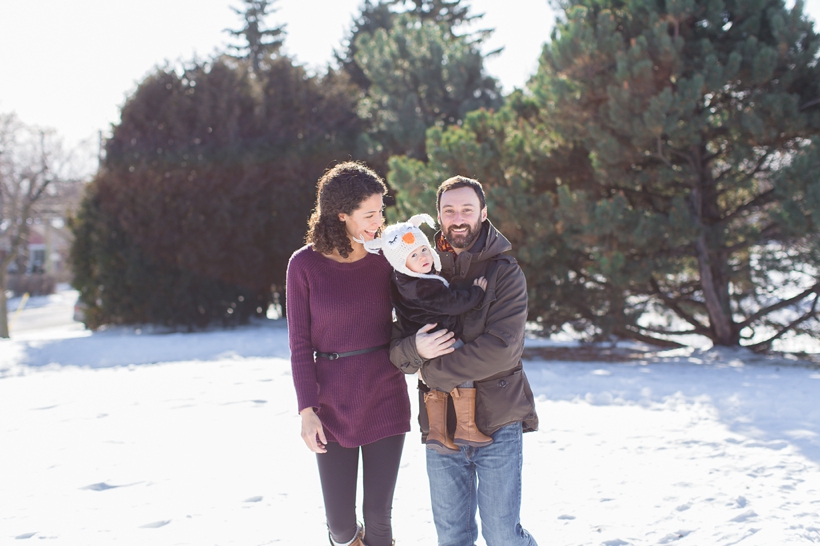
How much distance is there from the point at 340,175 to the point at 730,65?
6.81 meters

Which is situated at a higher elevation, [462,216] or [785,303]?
[462,216]

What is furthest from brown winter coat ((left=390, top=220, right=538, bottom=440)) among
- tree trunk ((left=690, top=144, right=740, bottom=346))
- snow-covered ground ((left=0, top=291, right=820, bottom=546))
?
tree trunk ((left=690, top=144, right=740, bottom=346))

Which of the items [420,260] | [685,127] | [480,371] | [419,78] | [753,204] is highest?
[419,78]

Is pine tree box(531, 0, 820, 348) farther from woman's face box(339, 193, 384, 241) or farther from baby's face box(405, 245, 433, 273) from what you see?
baby's face box(405, 245, 433, 273)

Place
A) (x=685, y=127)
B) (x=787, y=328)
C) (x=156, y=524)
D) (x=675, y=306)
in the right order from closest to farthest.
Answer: (x=156, y=524) < (x=685, y=127) < (x=787, y=328) < (x=675, y=306)

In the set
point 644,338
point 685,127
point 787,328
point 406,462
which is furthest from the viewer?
point 644,338

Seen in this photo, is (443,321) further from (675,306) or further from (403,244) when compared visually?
(675,306)

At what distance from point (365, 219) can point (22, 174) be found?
20.2m

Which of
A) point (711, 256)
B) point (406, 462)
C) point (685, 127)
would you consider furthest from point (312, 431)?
point (711, 256)

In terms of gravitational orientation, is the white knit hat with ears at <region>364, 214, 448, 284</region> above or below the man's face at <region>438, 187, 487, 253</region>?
below

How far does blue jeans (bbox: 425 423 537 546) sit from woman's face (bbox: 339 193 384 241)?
2.85 feet

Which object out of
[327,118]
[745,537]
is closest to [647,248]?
[745,537]

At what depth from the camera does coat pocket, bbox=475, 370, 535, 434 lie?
2230 millimetres

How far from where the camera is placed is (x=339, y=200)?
2.44 meters
